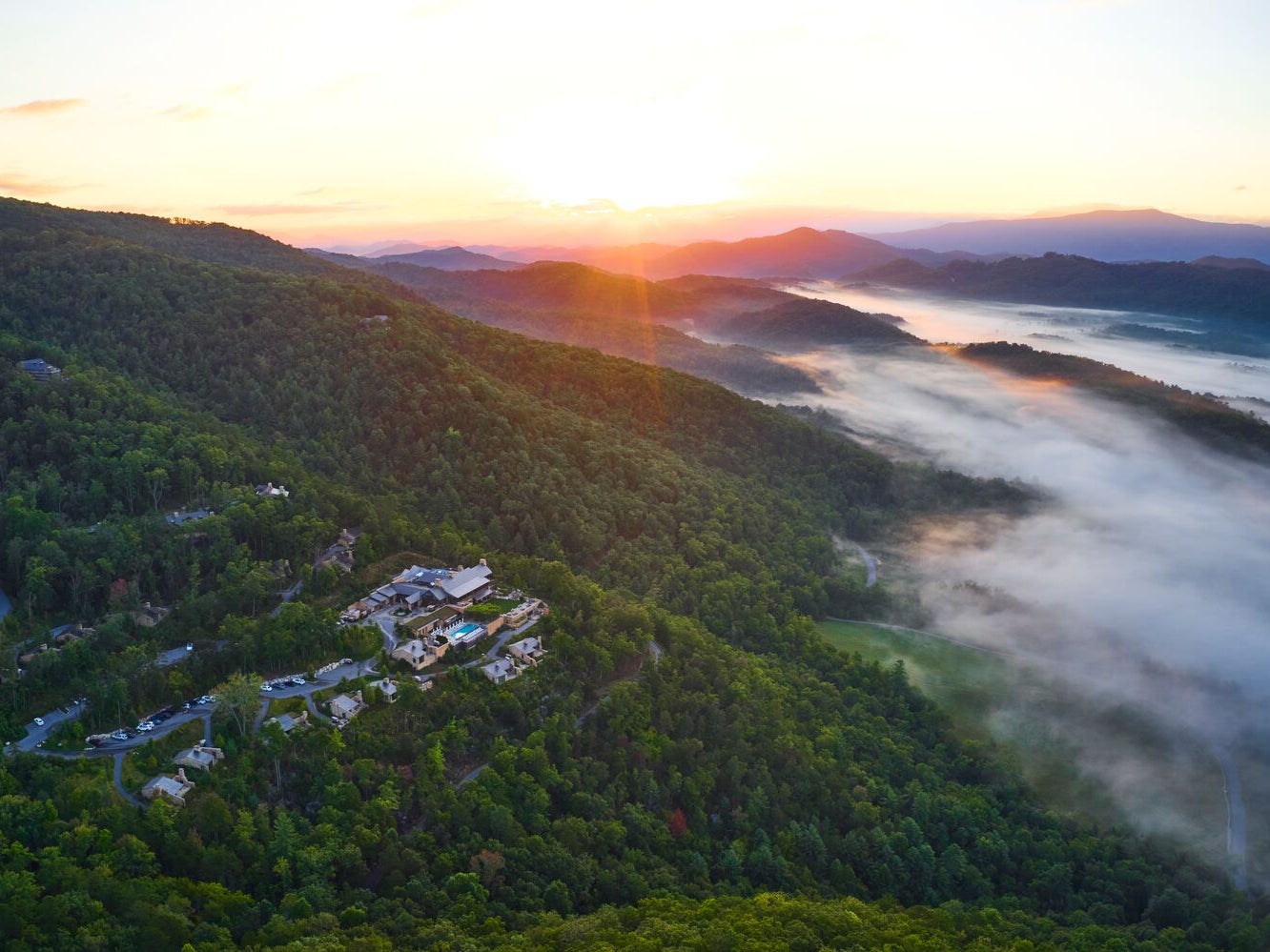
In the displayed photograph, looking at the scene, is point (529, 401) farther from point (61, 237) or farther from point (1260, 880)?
point (1260, 880)

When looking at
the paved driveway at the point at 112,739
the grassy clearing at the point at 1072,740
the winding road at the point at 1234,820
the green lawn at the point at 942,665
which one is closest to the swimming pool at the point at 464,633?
the paved driveway at the point at 112,739

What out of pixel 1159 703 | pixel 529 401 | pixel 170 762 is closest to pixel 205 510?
pixel 170 762

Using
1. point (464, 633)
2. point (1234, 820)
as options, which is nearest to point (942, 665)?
point (1234, 820)

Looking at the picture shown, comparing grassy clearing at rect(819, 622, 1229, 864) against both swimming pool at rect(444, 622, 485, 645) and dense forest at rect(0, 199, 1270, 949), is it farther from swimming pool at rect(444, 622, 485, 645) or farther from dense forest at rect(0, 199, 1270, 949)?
swimming pool at rect(444, 622, 485, 645)

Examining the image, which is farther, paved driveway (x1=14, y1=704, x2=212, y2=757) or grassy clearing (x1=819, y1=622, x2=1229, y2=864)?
grassy clearing (x1=819, y1=622, x2=1229, y2=864)

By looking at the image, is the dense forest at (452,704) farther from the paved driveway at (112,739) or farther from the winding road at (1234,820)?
the winding road at (1234,820)

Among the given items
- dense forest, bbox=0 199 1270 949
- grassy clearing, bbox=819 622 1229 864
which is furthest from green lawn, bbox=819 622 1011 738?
dense forest, bbox=0 199 1270 949

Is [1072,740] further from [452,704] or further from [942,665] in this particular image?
[452,704]

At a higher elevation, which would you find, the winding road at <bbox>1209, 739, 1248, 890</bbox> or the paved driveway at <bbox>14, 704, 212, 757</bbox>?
the paved driveway at <bbox>14, 704, 212, 757</bbox>
